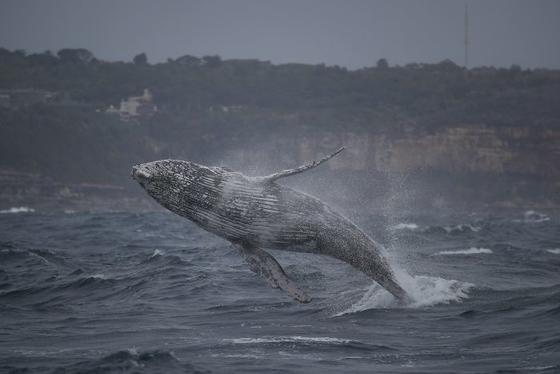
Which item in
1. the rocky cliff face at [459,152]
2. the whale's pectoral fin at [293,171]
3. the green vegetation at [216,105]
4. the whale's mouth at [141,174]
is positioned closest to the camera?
the whale's mouth at [141,174]

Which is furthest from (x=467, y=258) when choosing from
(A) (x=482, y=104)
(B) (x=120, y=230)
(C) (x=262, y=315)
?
(A) (x=482, y=104)

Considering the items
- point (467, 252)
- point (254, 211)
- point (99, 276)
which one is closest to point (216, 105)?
point (467, 252)

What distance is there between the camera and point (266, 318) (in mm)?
14375

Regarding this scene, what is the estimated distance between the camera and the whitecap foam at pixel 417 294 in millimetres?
15219

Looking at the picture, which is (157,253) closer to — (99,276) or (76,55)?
(99,276)

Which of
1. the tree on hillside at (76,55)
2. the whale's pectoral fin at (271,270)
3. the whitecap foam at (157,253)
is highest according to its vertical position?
the tree on hillside at (76,55)

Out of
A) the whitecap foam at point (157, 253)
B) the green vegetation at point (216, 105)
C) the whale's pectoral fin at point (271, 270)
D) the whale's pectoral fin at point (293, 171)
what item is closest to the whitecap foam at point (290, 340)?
the whale's pectoral fin at point (271, 270)

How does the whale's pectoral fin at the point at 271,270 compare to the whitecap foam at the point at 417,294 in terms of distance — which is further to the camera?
A: the whitecap foam at the point at 417,294

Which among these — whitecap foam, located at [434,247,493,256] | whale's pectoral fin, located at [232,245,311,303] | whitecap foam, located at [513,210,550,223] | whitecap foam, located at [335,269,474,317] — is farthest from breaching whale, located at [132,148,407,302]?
whitecap foam, located at [513,210,550,223]

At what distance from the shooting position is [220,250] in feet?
91.7

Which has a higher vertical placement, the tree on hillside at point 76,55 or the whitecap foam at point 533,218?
the tree on hillside at point 76,55

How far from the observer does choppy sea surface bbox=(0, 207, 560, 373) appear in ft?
36.7

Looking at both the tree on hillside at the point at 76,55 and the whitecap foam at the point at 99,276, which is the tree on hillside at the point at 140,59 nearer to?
the tree on hillside at the point at 76,55

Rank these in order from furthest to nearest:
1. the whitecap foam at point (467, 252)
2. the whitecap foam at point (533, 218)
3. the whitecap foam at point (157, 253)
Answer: the whitecap foam at point (533, 218) < the whitecap foam at point (467, 252) < the whitecap foam at point (157, 253)
